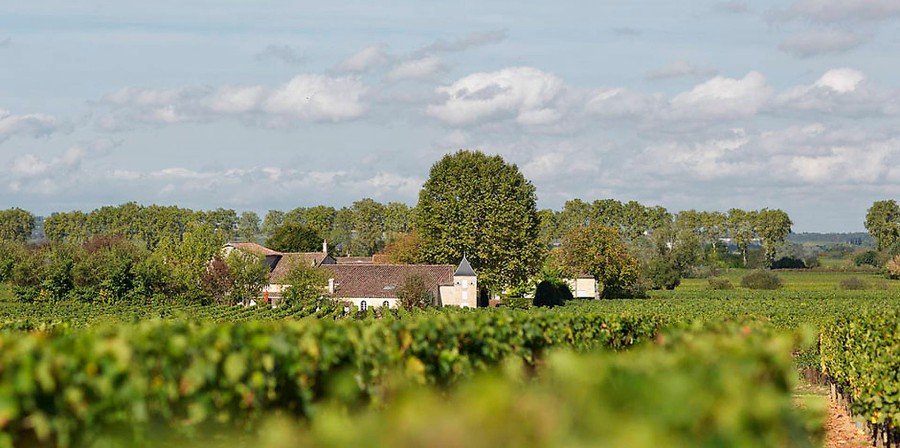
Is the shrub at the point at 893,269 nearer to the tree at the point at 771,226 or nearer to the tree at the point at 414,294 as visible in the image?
the tree at the point at 771,226

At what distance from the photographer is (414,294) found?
235 ft

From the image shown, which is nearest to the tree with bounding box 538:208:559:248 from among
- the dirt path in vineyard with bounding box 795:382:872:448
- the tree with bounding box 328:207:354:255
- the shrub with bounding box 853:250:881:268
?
the tree with bounding box 328:207:354:255

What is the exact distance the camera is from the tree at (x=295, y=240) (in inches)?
4781

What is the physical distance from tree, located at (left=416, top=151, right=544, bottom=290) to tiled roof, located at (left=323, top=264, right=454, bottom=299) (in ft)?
7.04

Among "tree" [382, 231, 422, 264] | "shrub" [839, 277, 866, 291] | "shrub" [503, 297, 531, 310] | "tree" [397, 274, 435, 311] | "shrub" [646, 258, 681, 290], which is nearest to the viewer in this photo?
"tree" [397, 274, 435, 311]

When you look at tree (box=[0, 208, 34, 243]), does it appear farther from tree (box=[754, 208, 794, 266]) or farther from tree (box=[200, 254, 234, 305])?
tree (box=[754, 208, 794, 266])

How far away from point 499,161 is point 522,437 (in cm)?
7483

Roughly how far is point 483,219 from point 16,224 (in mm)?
134675

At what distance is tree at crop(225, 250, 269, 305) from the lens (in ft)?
254

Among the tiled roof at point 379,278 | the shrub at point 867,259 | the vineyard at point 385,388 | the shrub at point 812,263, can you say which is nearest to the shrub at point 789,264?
the shrub at point 812,263

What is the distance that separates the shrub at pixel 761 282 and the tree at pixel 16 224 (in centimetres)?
13193

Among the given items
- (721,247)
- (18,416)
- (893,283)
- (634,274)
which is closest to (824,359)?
(18,416)

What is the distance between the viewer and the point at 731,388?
425 centimetres

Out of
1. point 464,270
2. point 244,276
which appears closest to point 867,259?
point 464,270
